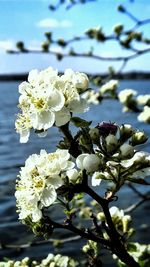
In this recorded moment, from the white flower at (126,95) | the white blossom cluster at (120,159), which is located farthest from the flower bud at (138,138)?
the white flower at (126,95)

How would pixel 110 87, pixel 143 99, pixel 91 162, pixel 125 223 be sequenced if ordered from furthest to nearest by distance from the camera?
pixel 110 87, pixel 143 99, pixel 125 223, pixel 91 162

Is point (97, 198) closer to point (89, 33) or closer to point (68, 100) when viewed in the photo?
point (68, 100)

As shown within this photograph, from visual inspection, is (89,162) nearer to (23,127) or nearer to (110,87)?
(23,127)

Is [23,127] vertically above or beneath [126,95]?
beneath

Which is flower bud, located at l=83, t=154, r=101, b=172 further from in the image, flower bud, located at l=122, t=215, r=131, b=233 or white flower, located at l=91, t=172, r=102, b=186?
flower bud, located at l=122, t=215, r=131, b=233

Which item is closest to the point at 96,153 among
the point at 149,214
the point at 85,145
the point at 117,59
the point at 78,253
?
the point at 85,145

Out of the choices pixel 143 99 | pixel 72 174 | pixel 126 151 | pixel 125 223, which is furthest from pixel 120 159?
pixel 143 99
